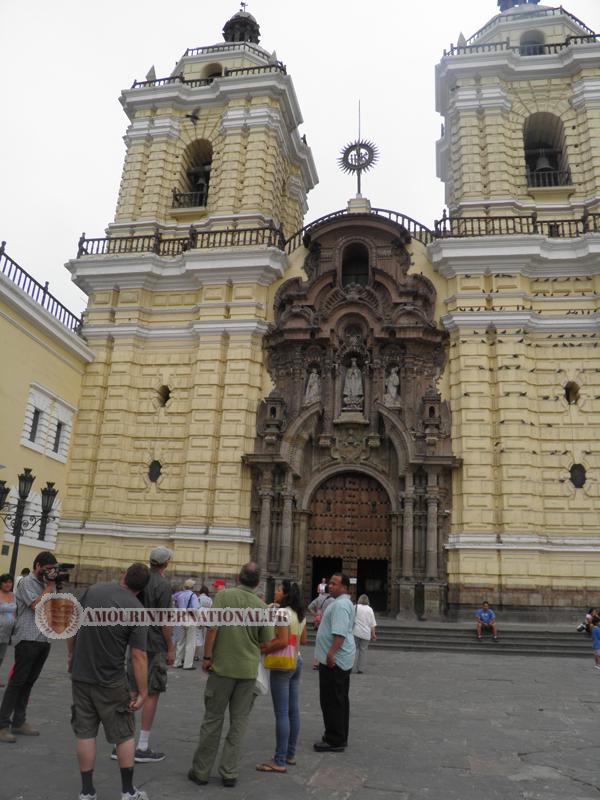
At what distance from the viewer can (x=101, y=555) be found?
759 inches

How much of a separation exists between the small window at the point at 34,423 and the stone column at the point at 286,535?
7563 mm

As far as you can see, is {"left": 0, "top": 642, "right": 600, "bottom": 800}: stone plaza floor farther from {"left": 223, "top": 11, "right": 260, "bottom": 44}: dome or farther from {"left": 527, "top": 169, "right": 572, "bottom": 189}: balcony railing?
{"left": 223, "top": 11, "right": 260, "bottom": 44}: dome

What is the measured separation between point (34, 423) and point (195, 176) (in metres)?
12.7

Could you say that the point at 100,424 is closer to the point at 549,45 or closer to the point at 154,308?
the point at 154,308

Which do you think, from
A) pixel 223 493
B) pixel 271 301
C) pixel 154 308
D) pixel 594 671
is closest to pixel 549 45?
pixel 271 301

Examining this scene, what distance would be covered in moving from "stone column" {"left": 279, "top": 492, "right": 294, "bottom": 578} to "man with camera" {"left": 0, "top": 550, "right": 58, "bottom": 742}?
12.3 metres

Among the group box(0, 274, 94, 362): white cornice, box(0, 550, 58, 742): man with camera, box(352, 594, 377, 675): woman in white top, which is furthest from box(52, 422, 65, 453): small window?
box(0, 550, 58, 742): man with camera

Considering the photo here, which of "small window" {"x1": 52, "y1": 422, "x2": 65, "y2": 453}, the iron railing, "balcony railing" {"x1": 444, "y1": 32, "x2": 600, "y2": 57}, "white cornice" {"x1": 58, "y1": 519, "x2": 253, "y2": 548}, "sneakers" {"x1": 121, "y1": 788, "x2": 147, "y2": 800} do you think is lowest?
"sneakers" {"x1": 121, "y1": 788, "x2": 147, "y2": 800}

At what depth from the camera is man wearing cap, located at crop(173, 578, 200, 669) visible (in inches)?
440

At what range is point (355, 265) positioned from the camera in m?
22.4

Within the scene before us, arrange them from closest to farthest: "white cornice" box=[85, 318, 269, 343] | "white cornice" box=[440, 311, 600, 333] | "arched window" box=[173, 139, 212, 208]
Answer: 1. "white cornice" box=[440, 311, 600, 333]
2. "white cornice" box=[85, 318, 269, 343]
3. "arched window" box=[173, 139, 212, 208]

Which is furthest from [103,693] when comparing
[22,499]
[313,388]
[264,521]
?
[313,388]

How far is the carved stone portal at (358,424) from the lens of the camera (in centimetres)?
1872

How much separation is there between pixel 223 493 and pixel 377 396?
18.4ft
